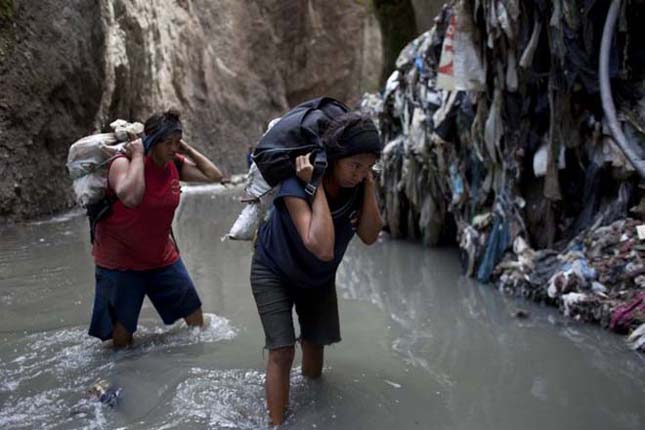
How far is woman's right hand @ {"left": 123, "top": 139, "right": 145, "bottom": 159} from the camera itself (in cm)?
342

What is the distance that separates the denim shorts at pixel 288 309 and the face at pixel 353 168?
19.8 inches

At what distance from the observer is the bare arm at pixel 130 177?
10.9 ft

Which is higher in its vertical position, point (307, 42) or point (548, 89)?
point (307, 42)

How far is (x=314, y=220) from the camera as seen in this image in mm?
Result: 2439

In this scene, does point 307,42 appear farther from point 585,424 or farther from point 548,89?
point 585,424

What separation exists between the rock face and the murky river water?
14.4 ft

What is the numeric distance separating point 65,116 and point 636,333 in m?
8.90

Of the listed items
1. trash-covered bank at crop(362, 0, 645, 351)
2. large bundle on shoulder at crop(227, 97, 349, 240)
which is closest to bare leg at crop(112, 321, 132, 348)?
large bundle on shoulder at crop(227, 97, 349, 240)

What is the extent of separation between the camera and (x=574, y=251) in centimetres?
460

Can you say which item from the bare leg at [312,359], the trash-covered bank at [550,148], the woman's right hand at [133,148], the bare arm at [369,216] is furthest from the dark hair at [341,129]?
the trash-covered bank at [550,148]

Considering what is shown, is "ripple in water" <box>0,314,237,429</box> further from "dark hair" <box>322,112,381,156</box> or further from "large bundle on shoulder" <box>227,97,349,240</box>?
"dark hair" <box>322,112,381,156</box>

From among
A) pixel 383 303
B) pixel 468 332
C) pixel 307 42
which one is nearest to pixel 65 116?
pixel 383 303

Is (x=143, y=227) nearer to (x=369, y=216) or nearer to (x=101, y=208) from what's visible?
(x=101, y=208)

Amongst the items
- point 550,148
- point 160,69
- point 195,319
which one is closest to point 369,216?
point 195,319
